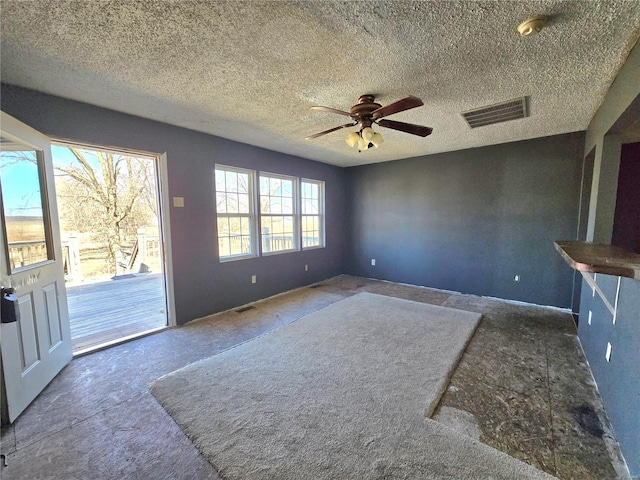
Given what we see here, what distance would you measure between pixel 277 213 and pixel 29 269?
3.11 m

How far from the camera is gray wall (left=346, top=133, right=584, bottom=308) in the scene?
370cm

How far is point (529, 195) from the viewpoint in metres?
3.88

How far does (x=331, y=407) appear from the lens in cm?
183

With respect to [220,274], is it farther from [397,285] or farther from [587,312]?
[587,312]

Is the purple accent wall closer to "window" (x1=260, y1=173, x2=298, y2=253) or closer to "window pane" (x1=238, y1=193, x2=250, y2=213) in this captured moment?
"window" (x1=260, y1=173, x2=298, y2=253)

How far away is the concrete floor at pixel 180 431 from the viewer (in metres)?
1.44

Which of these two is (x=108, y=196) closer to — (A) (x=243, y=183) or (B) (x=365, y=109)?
(A) (x=243, y=183)

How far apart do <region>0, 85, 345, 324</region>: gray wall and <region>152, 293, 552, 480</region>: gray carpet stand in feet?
4.03

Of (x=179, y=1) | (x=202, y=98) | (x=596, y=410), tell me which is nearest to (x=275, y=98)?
(x=202, y=98)

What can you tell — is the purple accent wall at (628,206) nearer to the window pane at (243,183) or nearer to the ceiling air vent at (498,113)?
the ceiling air vent at (498,113)

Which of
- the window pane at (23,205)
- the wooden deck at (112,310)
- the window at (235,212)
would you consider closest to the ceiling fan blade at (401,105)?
the window at (235,212)

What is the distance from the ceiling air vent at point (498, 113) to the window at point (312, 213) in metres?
2.97

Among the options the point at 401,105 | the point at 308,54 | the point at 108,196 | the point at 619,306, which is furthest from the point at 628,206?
the point at 108,196

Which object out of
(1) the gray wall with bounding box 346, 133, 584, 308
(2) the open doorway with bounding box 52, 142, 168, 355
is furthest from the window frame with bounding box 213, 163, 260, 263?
(1) the gray wall with bounding box 346, 133, 584, 308
